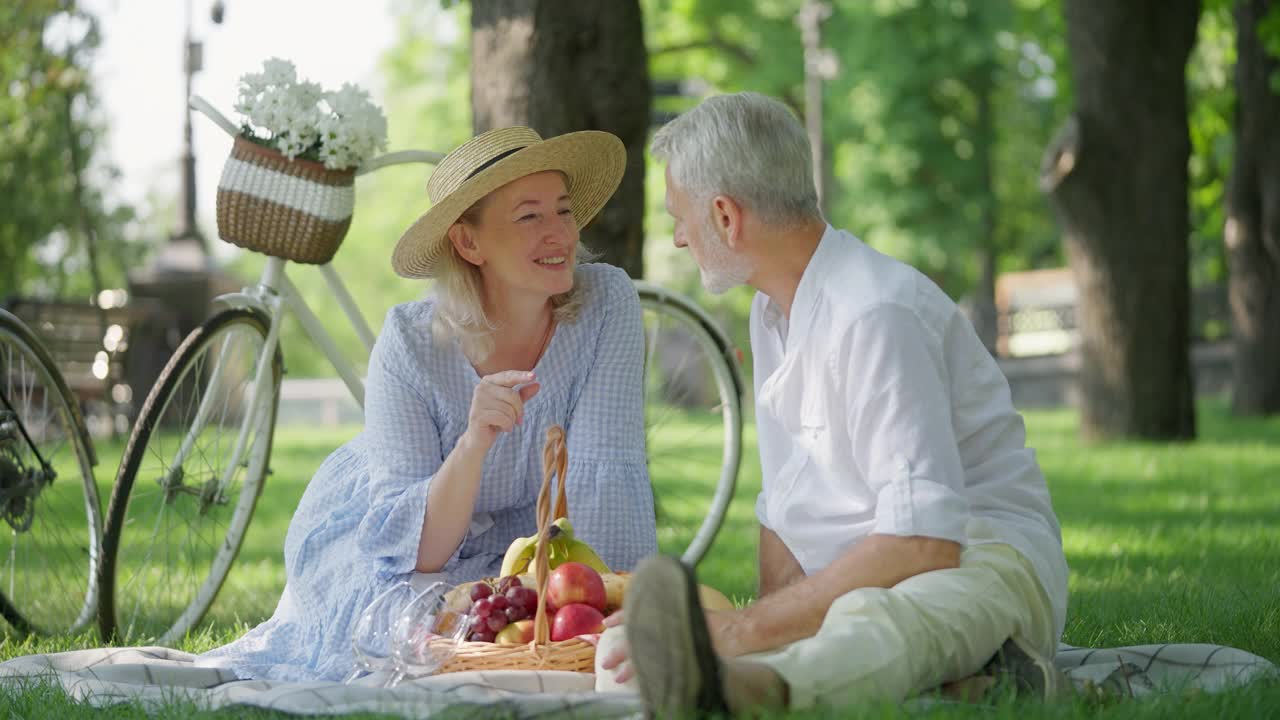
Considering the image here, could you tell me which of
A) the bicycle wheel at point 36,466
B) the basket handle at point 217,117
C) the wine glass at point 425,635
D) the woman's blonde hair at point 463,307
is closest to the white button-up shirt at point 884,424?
the wine glass at point 425,635

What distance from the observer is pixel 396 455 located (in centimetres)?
419

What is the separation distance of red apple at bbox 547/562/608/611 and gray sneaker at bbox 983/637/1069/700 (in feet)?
2.98

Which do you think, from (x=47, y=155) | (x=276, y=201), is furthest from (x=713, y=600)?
(x=47, y=155)

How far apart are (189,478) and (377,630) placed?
133 centimetres

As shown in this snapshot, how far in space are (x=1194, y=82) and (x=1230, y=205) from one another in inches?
431

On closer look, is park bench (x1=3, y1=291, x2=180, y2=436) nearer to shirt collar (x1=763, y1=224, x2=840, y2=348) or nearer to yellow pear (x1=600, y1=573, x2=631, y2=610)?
yellow pear (x1=600, y1=573, x2=631, y2=610)

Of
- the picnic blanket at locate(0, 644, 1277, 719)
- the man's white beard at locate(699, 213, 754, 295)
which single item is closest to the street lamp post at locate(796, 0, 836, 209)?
the picnic blanket at locate(0, 644, 1277, 719)

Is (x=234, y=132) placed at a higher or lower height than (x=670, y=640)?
higher

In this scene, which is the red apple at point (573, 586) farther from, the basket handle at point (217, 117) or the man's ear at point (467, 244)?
the basket handle at point (217, 117)

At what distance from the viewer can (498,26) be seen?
20.4ft

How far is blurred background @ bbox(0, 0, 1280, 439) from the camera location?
6.59m

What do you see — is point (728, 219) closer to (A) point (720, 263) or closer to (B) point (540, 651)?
(A) point (720, 263)

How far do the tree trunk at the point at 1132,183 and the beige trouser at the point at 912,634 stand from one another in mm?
9721


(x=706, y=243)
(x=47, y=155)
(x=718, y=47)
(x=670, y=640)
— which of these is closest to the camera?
(x=670, y=640)
